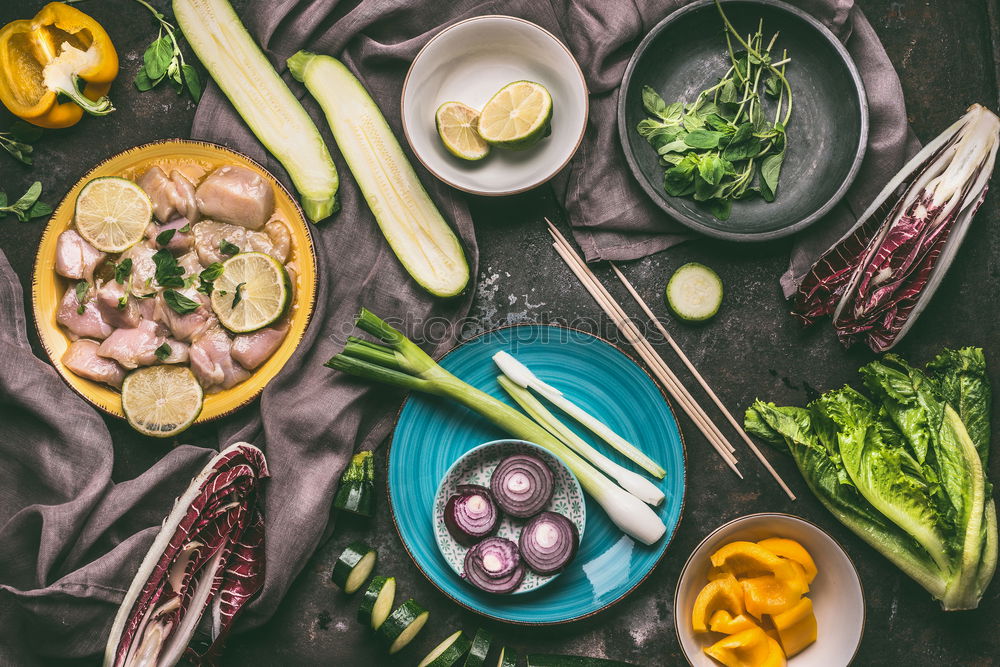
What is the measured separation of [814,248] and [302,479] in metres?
2.78

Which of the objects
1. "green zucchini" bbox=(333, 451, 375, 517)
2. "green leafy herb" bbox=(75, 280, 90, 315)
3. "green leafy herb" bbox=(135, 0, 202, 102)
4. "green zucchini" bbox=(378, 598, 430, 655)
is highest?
"green leafy herb" bbox=(135, 0, 202, 102)

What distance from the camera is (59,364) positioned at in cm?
338

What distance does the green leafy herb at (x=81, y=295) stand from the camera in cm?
338

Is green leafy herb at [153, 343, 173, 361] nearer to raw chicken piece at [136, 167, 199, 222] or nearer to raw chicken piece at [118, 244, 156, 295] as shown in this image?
raw chicken piece at [118, 244, 156, 295]

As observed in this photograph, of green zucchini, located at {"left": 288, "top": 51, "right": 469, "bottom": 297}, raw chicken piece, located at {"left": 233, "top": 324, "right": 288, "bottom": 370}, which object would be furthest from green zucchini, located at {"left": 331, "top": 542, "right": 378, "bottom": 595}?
green zucchini, located at {"left": 288, "top": 51, "right": 469, "bottom": 297}

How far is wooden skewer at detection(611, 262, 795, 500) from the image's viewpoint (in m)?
3.55

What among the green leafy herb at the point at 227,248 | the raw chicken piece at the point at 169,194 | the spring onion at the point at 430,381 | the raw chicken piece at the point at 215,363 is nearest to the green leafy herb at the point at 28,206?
the raw chicken piece at the point at 169,194

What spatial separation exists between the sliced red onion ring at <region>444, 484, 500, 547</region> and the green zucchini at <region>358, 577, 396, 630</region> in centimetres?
47

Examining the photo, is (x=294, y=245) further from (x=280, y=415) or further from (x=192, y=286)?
(x=280, y=415)

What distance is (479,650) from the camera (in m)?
3.32

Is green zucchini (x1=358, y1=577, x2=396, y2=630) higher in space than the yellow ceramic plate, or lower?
lower

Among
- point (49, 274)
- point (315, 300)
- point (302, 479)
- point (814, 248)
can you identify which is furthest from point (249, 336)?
point (814, 248)

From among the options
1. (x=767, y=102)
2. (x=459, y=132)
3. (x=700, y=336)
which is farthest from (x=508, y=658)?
(x=767, y=102)

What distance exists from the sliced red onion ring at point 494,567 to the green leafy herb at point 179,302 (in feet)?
5.69
